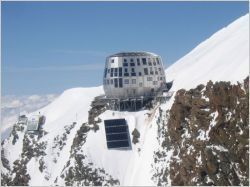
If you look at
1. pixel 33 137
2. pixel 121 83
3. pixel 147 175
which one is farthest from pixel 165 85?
pixel 33 137

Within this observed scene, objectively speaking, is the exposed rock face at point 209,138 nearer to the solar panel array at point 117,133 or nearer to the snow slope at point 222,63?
the snow slope at point 222,63

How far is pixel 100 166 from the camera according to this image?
262 ft

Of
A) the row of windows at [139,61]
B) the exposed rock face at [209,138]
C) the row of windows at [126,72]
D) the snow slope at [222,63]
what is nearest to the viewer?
the exposed rock face at [209,138]

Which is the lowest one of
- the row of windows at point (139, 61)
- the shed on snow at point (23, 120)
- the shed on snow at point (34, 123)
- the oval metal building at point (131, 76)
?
the shed on snow at point (34, 123)

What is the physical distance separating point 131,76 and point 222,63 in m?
16.5

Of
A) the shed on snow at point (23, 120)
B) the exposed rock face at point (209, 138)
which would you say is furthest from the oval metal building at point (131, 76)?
the shed on snow at point (23, 120)

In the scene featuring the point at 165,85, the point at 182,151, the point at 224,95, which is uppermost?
the point at 165,85

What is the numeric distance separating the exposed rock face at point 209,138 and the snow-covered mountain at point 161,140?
4.8 inches

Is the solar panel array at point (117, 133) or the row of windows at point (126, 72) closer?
the solar panel array at point (117, 133)

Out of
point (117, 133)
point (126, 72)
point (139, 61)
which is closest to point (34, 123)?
point (117, 133)

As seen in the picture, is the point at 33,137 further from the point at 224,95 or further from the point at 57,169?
the point at 224,95

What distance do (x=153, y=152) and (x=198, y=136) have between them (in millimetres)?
11239

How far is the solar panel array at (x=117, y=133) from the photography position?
81.9 meters

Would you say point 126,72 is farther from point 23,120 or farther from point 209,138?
point 23,120
